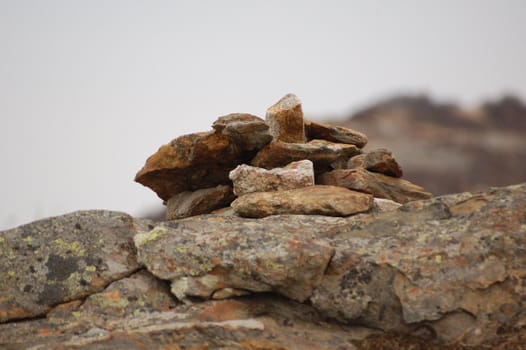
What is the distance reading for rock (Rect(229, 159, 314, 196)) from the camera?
46.5 ft

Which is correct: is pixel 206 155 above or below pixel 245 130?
below

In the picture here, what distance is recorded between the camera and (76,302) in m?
10.6

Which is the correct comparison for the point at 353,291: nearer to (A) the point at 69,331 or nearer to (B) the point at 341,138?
(A) the point at 69,331

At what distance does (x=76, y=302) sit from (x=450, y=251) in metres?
7.93

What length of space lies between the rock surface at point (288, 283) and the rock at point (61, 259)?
27mm

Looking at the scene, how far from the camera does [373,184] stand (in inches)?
605

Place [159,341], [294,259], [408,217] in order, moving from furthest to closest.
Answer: [408,217] → [294,259] → [159,341]

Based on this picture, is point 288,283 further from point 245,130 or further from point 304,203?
point 245,130

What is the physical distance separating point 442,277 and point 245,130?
23.6 ft

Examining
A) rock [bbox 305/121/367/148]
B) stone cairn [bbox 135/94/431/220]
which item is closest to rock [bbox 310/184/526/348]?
stone cairn [bbox 135/94/431/220]

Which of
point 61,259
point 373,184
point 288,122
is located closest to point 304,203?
point 373,184

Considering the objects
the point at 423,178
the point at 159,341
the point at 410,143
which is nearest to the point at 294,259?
the point at 159,341

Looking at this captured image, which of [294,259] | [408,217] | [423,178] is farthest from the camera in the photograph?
[423,178]

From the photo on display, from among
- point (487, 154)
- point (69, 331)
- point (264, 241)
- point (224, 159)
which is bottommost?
point (69, 331)
